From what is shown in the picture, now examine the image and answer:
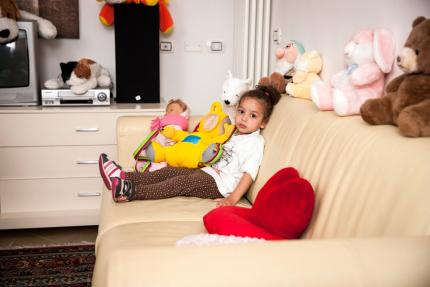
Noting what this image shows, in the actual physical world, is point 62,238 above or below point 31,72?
below

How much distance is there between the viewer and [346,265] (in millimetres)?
757

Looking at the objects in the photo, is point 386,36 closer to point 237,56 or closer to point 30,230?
point 237,56

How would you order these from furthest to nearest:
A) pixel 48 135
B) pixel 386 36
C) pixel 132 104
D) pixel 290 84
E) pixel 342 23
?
1. pixel 132 104
2. pixel 48 135
3. pixel 290 84
4. pixel 342 23
5. pixel 386 36

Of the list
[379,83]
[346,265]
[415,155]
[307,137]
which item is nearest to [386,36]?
[379,83]

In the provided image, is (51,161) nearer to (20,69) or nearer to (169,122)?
(20,69)

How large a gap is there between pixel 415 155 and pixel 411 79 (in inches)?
9.7

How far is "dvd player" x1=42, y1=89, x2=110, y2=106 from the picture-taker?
2561 mm

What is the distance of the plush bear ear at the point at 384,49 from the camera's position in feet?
4.68

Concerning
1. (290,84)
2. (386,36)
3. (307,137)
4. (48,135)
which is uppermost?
(386,36)

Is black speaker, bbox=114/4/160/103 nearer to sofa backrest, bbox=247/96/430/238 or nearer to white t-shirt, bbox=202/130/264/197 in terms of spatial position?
white t-shirt, bbox=202/130/264/197

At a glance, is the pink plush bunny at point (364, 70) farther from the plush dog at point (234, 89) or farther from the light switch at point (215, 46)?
the light switch at point (215, 46)

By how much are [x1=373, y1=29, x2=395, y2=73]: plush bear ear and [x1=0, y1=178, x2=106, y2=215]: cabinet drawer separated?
1.72m

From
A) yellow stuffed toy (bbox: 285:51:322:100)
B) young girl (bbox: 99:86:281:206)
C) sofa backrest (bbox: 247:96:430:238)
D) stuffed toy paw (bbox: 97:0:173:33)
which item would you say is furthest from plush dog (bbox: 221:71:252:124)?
stuffed toy paw (bbox: 97:0:173:33)

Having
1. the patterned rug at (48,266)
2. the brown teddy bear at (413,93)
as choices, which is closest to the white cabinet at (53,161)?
the patterned rug at (48,266)
